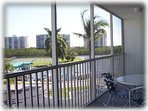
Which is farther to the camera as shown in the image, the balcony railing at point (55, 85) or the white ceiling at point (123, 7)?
the white ceiling at point (123, 7)

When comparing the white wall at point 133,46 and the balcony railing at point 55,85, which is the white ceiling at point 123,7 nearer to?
the balcony railing at point 55,85

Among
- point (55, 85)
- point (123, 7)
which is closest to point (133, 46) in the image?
point (123, 7)

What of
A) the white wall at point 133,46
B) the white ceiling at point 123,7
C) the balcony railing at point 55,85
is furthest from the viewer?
the white wall at point 133,46

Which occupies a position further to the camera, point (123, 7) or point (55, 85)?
point (123, 7)

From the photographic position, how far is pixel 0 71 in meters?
2.62

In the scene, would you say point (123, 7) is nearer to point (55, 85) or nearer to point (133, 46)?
point (133, 46)

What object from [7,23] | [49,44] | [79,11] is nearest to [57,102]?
[49,44]

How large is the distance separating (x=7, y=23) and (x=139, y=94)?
3071 mm

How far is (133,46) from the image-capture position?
1068cm

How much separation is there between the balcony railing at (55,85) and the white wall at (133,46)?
13.6 ft

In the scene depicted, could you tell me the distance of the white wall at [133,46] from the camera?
10.6 meters

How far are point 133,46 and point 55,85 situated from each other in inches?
286

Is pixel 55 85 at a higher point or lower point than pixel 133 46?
lower

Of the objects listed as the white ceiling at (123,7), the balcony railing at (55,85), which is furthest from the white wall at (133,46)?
the balcony railing at (55,85)
